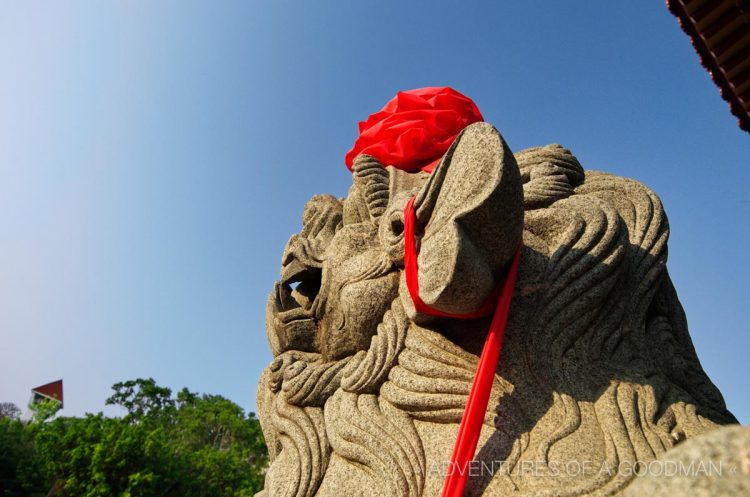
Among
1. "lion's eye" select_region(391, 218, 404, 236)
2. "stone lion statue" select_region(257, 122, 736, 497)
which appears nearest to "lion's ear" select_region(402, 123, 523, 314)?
"stone lion statue" select_region(257, 122, 736, 497)

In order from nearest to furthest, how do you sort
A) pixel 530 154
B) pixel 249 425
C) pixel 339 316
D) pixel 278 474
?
pixel 278 474, pixel 339 316, pixel 530 154, pixel 249 425

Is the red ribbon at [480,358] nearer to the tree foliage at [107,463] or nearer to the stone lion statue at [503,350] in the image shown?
the stone lion statue at [503,350]

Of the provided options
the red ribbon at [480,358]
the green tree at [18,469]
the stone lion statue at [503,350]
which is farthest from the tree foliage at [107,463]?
the red ribbon at [480,358]

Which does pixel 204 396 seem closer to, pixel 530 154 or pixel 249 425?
pixel 249 425

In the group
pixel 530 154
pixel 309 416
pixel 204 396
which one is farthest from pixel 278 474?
pixel 204 396

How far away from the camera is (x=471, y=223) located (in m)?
2.05

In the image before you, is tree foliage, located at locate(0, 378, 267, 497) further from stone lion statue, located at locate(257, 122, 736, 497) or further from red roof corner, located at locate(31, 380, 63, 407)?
red roof corner, located at locate(31, 380, 63, 407)

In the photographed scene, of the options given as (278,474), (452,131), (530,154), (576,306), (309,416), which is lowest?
(278,474)

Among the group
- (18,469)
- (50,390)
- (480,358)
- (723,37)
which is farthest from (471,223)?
(50,390)

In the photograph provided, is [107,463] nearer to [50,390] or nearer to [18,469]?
[18,469]

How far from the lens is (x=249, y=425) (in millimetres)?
21484

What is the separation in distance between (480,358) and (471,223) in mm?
558

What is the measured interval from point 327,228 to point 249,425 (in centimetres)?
1996

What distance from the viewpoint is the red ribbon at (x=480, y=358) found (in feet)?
6.16
